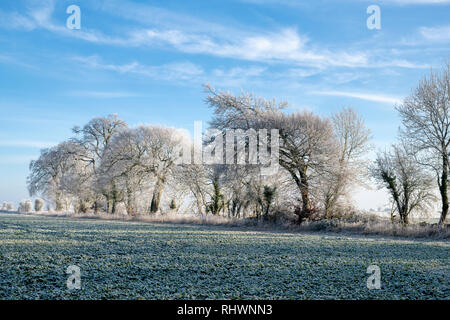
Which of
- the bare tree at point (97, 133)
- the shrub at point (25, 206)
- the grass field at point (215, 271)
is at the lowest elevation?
the shrub at point (25, 206)

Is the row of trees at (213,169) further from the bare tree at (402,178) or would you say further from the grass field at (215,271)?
the grass field at (215,271)

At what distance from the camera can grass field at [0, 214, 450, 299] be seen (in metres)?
4.49

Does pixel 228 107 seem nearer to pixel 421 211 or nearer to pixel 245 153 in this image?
pixel 245 153

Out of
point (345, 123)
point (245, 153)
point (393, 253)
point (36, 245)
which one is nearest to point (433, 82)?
point (345, 123)

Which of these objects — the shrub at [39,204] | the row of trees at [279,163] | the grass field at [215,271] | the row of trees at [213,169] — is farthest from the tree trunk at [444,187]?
the shrub at [39,204]

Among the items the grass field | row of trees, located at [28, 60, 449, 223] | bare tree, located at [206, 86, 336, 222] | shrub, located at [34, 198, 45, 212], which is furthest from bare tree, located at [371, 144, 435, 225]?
shrub, located at [34, 198, 45, 212]

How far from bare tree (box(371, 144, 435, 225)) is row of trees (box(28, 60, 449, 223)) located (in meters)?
0.05

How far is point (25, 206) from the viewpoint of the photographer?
40.2 m

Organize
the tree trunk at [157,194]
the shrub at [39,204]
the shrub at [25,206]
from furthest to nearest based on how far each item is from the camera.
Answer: the shrub at [25,206], the shrub at [39,204], the tree trunk at [157,194]

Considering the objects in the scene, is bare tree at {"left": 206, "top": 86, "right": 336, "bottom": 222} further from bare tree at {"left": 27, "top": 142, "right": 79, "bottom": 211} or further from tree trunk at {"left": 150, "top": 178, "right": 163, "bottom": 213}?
bare tree at {"left": 27, "top": 142, "right": 79, "bottom": 211}

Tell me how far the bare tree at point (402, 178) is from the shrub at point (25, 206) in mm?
37932

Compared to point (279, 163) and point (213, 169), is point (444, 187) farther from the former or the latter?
point (213, 169)

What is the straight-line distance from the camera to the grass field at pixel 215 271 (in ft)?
14.7

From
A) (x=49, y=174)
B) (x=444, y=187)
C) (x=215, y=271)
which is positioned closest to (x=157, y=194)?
(x=49, y=174)
